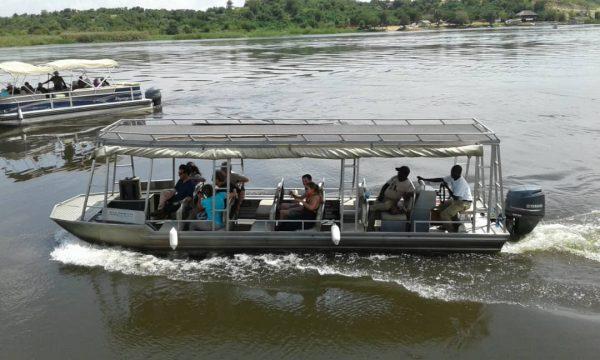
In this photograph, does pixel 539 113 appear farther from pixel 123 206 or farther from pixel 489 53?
pixel 489 53

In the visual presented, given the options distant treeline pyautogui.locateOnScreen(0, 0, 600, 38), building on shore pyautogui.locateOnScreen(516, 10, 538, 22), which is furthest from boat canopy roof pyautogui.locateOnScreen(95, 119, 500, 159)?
building on shore pyautogui.locateOnScreen(516, 10, 538, 22)

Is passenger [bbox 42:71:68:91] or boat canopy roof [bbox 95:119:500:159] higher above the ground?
passenger [bbox 42:71:68:91]

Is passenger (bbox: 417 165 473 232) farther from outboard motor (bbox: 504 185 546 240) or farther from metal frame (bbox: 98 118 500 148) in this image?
outboard motor (bbox: 504 185 546 240)

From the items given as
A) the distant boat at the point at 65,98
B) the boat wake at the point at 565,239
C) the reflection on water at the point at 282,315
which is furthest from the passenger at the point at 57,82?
the boat wake at the point at 565,239

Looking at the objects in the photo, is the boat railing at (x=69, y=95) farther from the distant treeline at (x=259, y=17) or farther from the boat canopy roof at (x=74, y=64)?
the distant treeline at (x=259, y=17)

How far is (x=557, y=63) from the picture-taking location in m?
48.3

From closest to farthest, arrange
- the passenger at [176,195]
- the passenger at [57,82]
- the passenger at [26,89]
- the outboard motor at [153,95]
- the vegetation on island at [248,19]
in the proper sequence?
1. the passenger at [176,195]
2. the passenger at [26,89]
3. the passenger at [57,82]
4. the outboard motor at [153,95]
5. the vegetation on island at [248,19]

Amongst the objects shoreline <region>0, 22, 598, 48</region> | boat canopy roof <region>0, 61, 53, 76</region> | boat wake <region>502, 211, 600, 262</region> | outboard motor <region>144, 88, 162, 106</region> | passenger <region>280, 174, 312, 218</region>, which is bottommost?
boat wake <region>502, 211, 600, 262</region>

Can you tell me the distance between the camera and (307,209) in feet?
37.3

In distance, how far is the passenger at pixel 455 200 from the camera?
36.7 feet

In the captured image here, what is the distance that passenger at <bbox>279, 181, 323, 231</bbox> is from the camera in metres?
11.3

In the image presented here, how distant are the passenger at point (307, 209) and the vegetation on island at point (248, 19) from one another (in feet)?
298

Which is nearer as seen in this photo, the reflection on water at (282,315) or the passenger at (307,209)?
the reflection on water at (282,315)

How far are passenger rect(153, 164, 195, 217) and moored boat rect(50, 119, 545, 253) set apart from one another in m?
0.30
